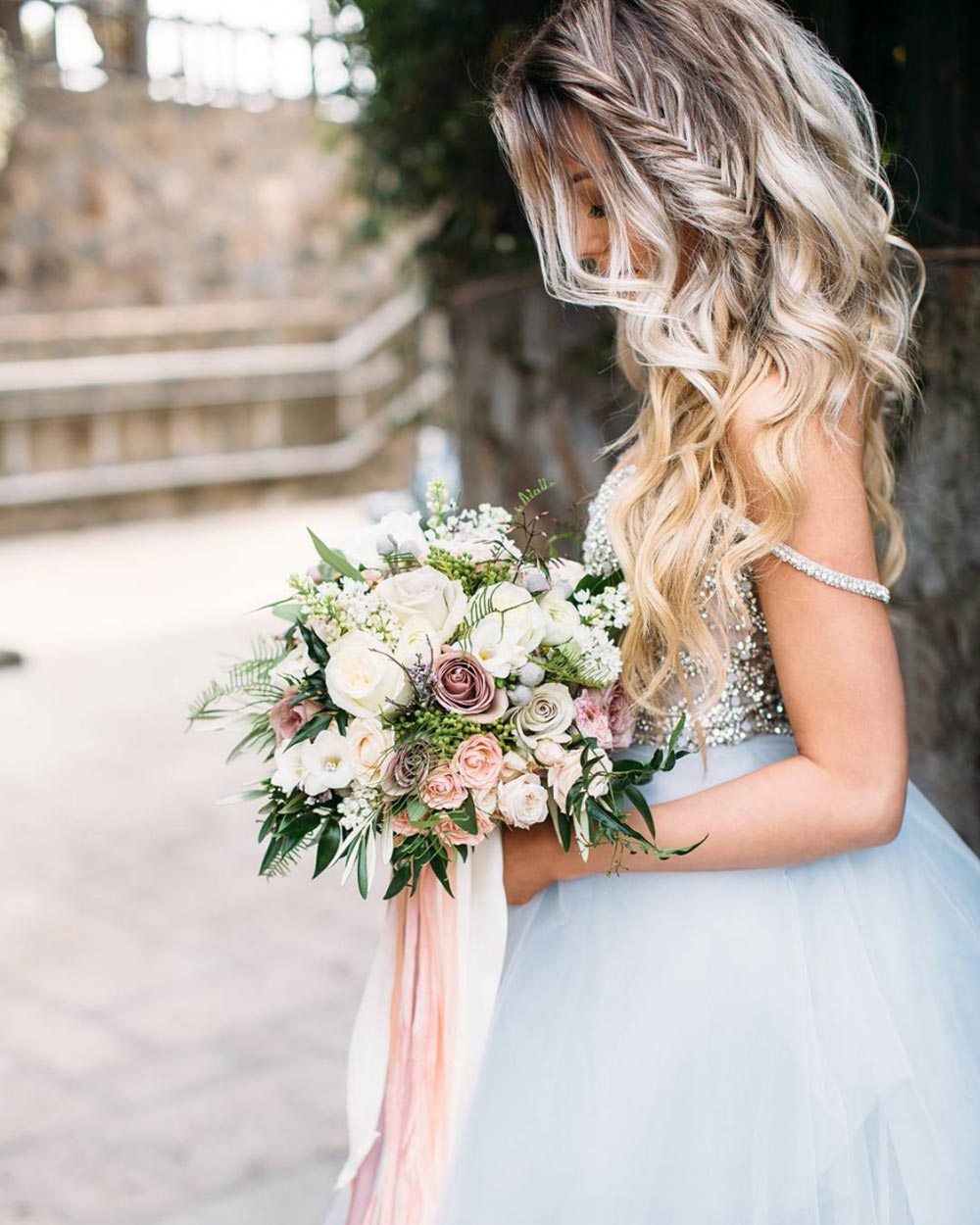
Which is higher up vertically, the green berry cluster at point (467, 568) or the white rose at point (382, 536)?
the white rose at point (382, 536)

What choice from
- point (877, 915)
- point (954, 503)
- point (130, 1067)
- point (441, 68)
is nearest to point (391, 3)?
point (441, 68)

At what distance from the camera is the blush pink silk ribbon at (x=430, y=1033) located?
1.61 meters

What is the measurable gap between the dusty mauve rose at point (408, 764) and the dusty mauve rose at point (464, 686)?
6cm

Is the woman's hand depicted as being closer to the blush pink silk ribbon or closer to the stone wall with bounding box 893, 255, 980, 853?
the blush pink silk ribbon

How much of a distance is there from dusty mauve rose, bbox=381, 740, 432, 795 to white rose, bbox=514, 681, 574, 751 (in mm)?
111

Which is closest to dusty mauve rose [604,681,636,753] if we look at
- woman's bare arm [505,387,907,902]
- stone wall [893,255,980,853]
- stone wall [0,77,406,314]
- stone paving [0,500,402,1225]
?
woman's bare arm [505,387,907,902]

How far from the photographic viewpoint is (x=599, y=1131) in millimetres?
1483

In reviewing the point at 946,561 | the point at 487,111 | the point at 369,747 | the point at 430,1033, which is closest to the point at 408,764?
the point at 369,747

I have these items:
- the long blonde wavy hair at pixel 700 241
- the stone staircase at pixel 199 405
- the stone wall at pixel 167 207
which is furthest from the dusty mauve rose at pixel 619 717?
the stone wall at pixel 167 207

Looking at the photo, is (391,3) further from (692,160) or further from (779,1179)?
(779,1179)

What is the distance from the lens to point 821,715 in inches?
56.6

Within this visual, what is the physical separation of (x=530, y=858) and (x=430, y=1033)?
267 millimetres

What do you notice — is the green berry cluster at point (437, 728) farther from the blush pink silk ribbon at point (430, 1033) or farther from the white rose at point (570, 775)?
the blush pink silk ribbon at point (430, 1033)

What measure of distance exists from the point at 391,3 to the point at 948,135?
238cm
